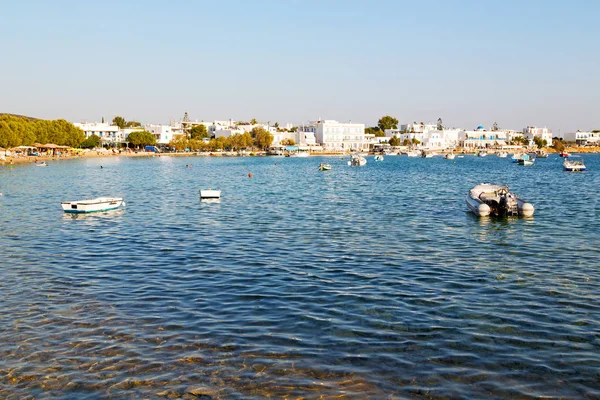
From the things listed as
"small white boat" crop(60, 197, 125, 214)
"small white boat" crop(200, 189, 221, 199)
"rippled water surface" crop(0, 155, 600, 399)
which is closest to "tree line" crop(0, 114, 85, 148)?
"small white boat" crop(200, 189, 221, 199)

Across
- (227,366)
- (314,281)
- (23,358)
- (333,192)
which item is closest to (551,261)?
(314,281)

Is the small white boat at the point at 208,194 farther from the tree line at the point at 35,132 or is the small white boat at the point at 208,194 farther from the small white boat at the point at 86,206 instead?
the tree line at the point at 35,132

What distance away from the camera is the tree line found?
131 meters

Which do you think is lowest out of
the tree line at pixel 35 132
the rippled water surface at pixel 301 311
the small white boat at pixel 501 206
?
the rippled water surface at pixel 301 311

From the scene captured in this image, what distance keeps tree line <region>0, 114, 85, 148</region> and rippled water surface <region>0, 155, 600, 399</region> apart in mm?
110590

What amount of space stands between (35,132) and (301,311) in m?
157

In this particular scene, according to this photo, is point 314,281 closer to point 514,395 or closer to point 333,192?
point 514,395

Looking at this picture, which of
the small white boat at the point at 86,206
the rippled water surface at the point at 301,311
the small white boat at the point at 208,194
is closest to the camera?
the rippled water surface at the point at 301,311

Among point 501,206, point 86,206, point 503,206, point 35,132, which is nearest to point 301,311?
point 503,206

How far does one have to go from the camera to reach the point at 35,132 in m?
154

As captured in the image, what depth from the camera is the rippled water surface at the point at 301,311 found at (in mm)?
12016

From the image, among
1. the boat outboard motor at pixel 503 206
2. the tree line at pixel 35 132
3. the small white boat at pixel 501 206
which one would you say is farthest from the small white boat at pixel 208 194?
the tree line at pixel 35 132

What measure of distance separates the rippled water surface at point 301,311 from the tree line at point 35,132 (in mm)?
110590

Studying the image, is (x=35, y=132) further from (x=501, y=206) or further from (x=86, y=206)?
(x=501, y=206)
